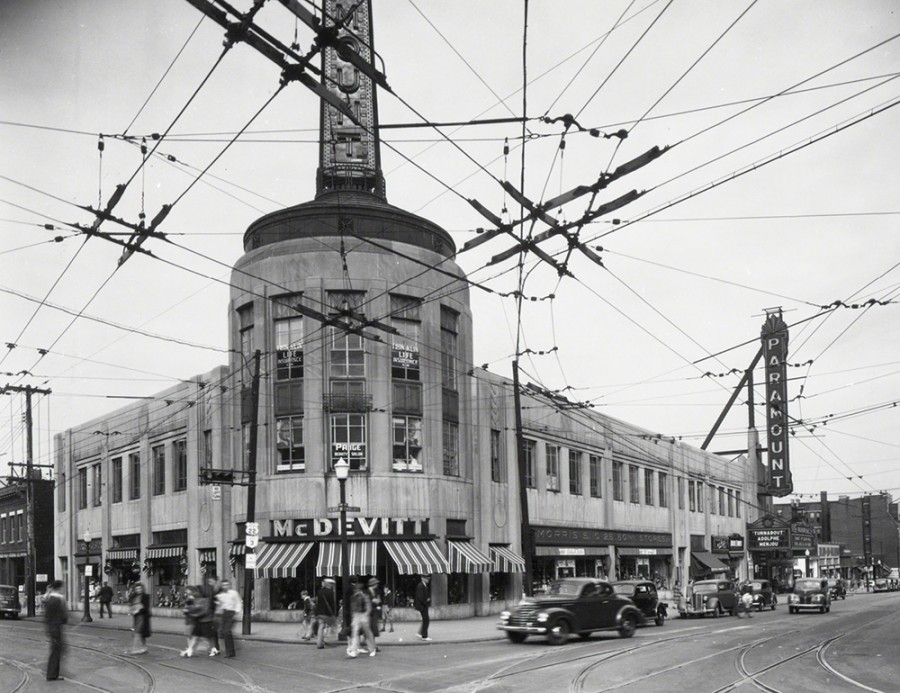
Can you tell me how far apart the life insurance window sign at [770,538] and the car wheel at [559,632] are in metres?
43.1

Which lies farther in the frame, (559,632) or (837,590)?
(837,590)

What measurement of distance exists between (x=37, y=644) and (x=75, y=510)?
27.3m

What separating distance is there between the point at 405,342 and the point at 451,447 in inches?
177

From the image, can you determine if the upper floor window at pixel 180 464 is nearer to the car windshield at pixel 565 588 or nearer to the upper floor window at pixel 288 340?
the upper floor window at pixel 288 340

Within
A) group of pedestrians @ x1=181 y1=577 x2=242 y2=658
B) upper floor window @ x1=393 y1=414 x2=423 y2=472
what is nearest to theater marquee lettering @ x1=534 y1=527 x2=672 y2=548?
upper floor window @ x1=393 y1=414 x2=423 y2=472

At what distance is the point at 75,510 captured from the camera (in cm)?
5166

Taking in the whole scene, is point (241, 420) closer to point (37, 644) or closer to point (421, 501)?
point (421, 501)

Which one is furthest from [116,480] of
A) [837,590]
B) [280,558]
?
[837,590]

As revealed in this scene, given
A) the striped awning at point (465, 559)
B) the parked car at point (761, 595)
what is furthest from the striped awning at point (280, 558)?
the parked car at point (761, 595)

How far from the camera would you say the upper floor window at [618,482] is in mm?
51438

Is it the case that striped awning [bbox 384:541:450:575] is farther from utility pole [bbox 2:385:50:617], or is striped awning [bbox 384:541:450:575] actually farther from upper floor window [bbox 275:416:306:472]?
utility pole [bbox 2:385:50:617]

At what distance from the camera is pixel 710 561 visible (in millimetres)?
59281

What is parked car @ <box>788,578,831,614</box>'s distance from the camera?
4114cm

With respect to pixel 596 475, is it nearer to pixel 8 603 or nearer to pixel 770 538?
pixel 770 538
